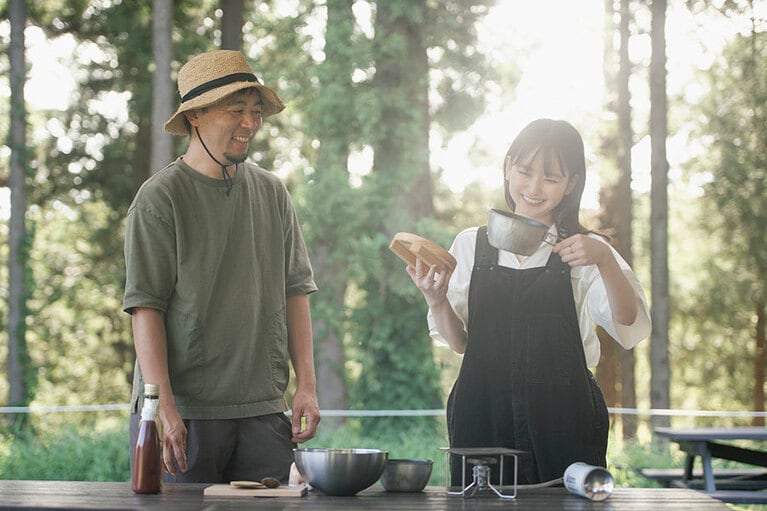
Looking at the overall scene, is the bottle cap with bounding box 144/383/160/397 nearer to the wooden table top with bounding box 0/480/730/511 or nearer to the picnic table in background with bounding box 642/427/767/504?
the wooden table top with bounding box 0/480/730/511

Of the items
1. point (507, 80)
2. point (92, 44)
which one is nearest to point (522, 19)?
point (507, 80)

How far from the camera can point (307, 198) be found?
10.5 m

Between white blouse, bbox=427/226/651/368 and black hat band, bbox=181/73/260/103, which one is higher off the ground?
black hat band, bbox=181/73/260/103

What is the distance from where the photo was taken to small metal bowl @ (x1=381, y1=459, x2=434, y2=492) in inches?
90.9

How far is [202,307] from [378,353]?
7.51 m

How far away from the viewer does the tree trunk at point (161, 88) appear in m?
9.06

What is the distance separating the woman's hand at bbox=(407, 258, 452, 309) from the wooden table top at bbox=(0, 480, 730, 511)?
1.80ft

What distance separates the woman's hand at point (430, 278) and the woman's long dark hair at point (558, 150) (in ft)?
1.11

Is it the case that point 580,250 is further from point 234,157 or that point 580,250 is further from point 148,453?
point 148,453

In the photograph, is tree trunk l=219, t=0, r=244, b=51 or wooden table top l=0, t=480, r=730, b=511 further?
tree trunk l=219, t=0, r=244, b=51

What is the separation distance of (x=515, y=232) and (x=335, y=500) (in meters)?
0.76

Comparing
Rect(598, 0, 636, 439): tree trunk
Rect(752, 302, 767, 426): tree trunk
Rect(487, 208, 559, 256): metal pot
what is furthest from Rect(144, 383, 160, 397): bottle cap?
Rect(752, 302, 767, 426): tree trunk

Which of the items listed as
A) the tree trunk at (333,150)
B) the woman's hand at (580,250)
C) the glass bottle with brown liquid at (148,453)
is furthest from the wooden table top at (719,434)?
the tree trunk at (333,150)

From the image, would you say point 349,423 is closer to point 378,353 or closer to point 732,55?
point 378,353
